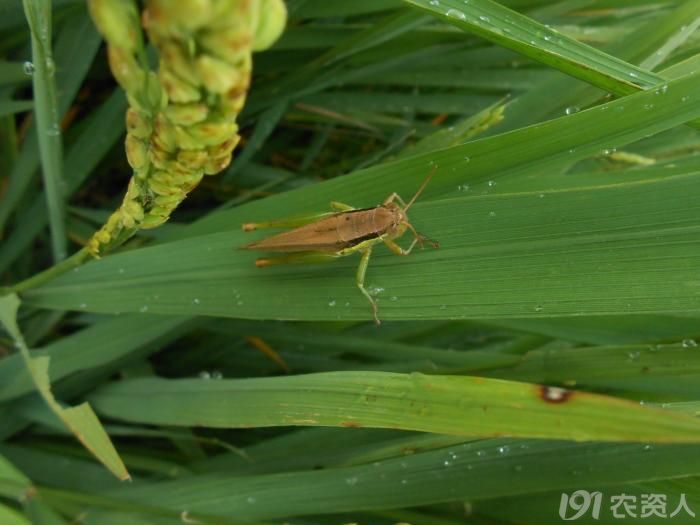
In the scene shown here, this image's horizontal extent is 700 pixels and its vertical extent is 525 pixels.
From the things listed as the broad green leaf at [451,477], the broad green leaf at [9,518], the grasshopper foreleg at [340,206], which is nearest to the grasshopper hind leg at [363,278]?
the grasshopper foreleg at [340,206]

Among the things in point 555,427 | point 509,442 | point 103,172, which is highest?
point 103,172

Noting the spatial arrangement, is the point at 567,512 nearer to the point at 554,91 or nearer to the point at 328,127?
the point at 554,91

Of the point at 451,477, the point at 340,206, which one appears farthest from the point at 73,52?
the point at 451,477

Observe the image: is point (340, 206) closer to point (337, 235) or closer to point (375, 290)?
point (337, 235)

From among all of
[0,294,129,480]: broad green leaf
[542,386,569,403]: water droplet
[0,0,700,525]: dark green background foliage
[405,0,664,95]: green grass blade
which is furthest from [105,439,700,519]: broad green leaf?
[405,0,664,95]: green grass blade

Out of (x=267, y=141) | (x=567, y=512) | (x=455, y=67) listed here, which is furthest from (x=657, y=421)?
(x=267, y=141)

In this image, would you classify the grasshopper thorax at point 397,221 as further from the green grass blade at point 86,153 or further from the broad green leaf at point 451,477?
the green grass blade at point 86,153

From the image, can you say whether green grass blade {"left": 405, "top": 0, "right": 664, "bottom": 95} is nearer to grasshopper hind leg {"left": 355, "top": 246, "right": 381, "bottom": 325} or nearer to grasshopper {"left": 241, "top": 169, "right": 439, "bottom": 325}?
grasshopper {"left": 241, "top": 169, "right": 439, "bottom": 325}
